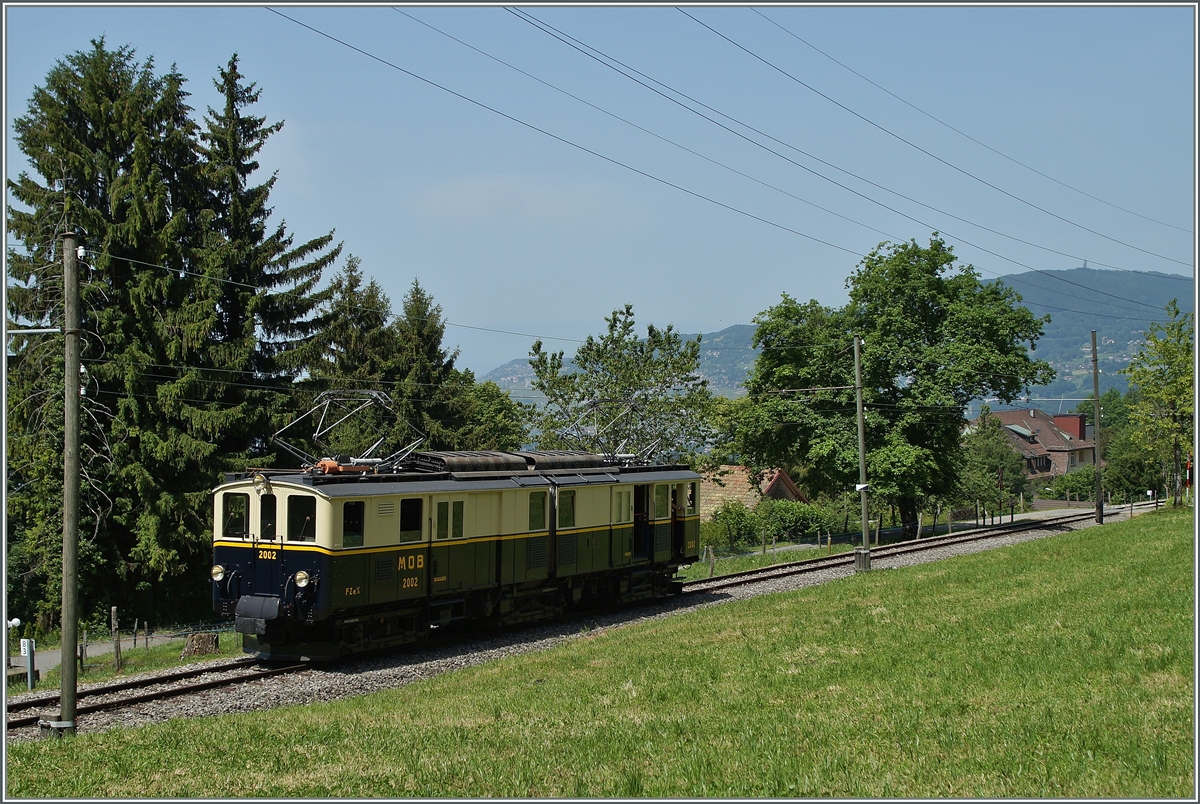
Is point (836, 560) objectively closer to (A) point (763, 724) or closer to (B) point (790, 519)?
(B) point (790, 519)

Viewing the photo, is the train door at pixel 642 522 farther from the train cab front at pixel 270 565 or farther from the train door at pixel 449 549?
the train cab front at pixel 270 565

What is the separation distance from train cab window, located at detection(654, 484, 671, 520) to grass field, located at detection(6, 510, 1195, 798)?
6998 millimetres

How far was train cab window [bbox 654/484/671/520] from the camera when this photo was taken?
25000 millimetres

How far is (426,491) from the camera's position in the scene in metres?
18.6

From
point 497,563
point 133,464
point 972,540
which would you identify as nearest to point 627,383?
point 972,540

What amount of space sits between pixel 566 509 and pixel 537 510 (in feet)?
3.32

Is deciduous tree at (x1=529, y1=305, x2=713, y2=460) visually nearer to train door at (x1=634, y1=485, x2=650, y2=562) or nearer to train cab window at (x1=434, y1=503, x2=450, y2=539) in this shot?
train door at (x1=634, y1=485, x2=650, y2=562)

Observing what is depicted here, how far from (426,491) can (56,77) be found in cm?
2292

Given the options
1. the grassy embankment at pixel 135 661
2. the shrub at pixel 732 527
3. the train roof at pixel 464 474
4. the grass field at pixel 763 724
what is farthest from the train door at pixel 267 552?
the shrub at pixel 732 527

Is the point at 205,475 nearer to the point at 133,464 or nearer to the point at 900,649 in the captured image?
the point at 133,464

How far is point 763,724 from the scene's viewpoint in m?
10.6

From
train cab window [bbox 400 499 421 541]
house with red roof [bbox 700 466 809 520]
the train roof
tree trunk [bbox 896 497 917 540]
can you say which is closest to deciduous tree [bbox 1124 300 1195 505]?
tree trunk [bbox 896 497 917 540]

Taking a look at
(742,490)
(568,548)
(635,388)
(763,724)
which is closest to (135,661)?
(568,548)

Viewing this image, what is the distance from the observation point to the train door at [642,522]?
24.6m
